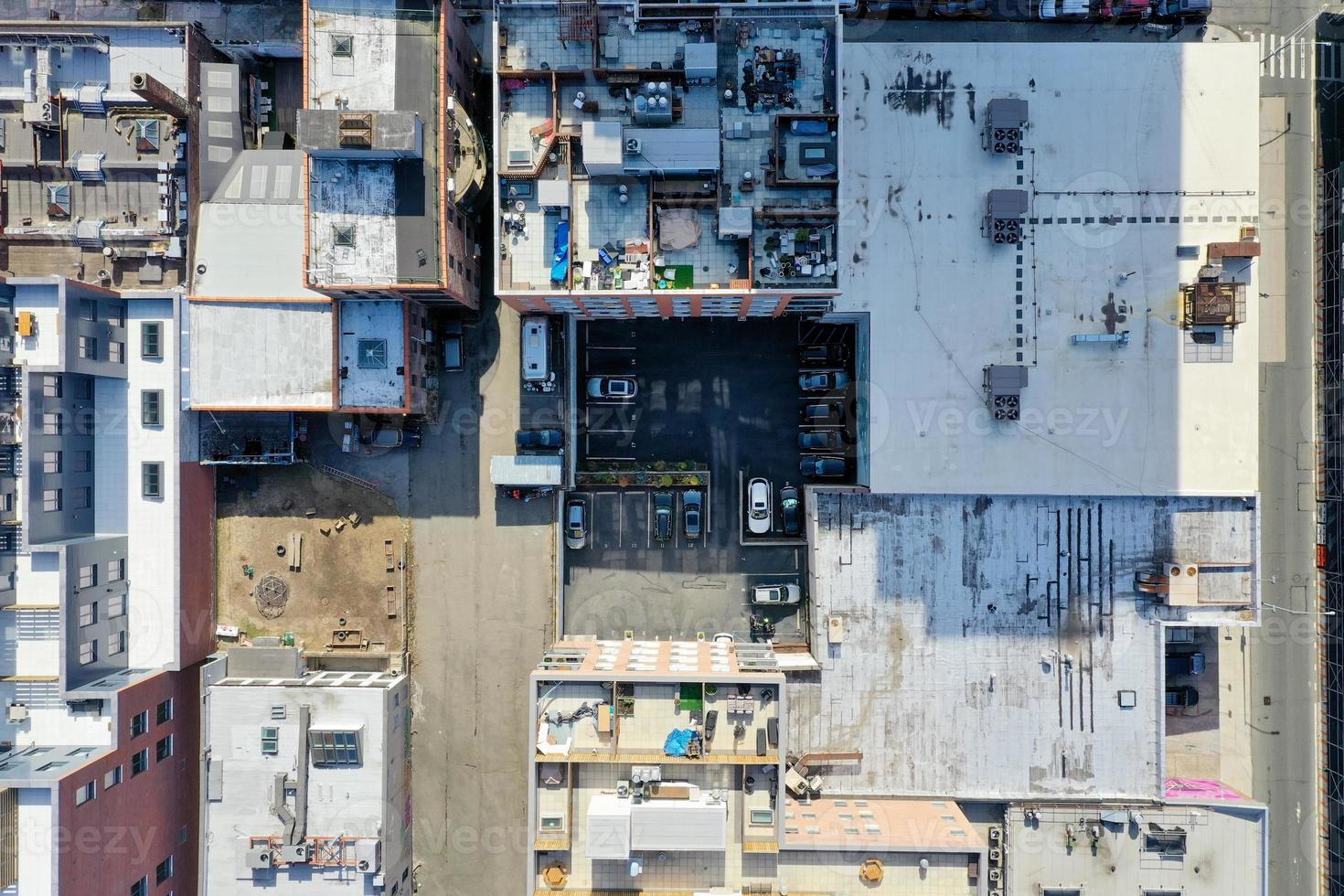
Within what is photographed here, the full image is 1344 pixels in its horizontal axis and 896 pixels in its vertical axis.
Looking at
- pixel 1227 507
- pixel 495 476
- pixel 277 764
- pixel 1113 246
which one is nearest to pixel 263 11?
pixel 495 476

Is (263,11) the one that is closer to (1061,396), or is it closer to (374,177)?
(374,177)

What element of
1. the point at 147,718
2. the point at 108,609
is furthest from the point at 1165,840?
the point at 108,609

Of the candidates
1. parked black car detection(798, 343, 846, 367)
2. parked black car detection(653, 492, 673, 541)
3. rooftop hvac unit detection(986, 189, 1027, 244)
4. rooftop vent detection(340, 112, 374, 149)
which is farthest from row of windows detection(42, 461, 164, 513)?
rooftop hvac unit detection(986, 189, 1027, 244)

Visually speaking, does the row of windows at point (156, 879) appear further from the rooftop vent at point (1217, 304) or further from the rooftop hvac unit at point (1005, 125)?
the rooftop vent at point (1217, 304)

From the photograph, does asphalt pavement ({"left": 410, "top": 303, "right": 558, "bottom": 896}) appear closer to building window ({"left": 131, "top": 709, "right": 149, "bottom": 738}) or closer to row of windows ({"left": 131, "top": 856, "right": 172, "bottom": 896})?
row of windows ({"left": 131, "top": 856, "right": 172, "bottom": 896})

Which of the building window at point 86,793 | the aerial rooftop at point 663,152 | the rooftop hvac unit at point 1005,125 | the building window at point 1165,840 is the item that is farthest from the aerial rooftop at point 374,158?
the building window at point 1165,840

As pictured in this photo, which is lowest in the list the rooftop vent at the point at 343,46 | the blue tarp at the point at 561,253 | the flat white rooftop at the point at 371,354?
the flat white rooftop at the point at 371,354
